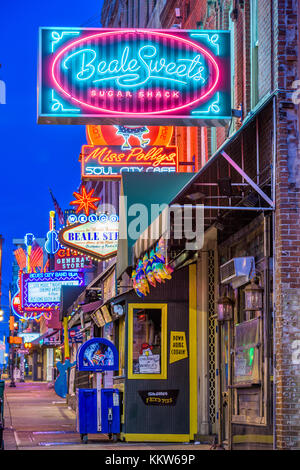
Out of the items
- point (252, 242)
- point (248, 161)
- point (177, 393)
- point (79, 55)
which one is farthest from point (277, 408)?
point (79, 55)

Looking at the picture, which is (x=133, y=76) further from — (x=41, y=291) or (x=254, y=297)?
(x=41, y=291)

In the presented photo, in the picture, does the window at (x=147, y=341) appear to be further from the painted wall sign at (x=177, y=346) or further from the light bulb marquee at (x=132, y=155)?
the light bulb marquee at (x=132, y=155)

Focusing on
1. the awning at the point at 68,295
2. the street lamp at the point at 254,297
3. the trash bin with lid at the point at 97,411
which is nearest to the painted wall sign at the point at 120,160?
the trash bin with lid at the point at 97,411

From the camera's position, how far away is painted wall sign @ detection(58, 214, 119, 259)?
2577 centimetres

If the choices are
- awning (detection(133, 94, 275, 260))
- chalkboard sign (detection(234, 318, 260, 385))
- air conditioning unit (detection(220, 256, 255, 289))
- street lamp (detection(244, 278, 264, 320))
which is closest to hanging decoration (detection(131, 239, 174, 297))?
awning (detection(133, 94, 275, 260))

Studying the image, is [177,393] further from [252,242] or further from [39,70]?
[39,70]

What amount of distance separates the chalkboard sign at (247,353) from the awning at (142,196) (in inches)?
182

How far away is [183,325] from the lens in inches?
711

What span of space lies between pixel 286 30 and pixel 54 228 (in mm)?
41533

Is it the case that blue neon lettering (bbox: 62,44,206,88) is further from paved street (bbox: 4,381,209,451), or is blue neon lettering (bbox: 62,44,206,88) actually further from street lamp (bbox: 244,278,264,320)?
paved street (bbox: 4,381,209,451)

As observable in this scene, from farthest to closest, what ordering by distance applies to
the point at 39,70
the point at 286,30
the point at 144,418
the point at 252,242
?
the point at 144,418 → the point at 39,70 → the point at 252,242 → the point at 286,30

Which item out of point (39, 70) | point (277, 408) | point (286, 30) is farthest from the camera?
point (39, 70)

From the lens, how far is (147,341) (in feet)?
59.8

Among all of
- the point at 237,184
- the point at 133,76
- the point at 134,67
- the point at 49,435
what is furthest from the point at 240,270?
the point at 49,435
